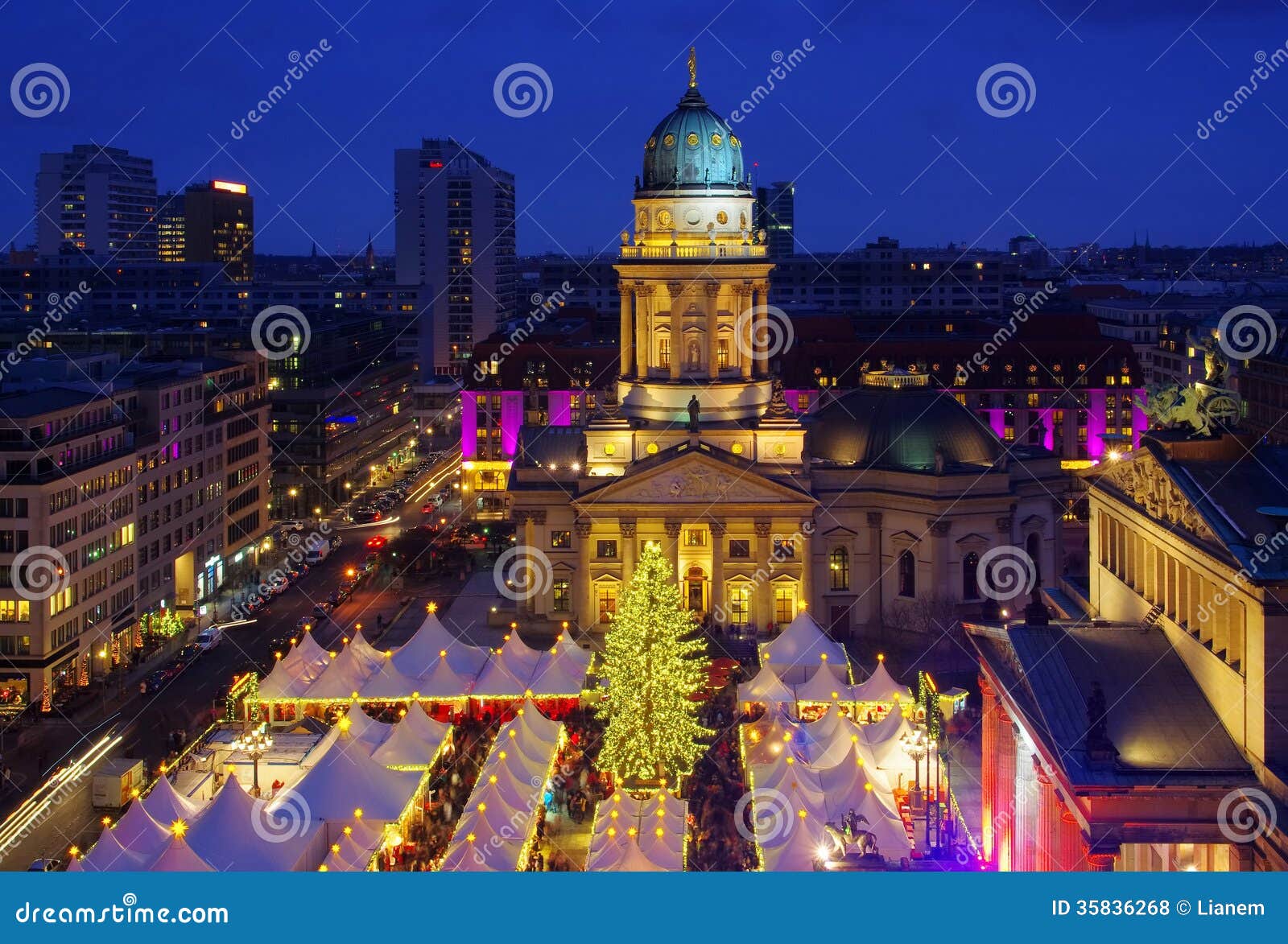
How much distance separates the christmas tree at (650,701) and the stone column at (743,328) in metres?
38.9

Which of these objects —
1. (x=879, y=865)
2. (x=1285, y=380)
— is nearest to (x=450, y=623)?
(x=879, y=865)

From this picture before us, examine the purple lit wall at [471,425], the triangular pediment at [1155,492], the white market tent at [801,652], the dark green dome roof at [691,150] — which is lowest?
the white market tent at [801,652]

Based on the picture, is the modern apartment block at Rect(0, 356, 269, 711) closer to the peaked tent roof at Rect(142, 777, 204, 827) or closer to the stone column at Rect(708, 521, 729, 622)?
the peaked tent roof at Rect(142, 777, 204, 827)

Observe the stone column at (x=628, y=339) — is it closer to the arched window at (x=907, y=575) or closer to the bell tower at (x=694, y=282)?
the bell tower at (x=694, y=282)

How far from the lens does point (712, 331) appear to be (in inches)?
3642

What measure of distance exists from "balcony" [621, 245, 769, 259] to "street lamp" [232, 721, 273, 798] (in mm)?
42059

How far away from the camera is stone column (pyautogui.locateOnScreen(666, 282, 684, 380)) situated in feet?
302

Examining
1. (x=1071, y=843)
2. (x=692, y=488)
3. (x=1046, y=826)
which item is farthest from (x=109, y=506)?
(x=1071, y=843)

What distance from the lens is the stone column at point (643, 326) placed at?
303ft

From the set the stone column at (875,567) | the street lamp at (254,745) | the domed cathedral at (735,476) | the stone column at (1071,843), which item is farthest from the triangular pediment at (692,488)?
the stone column at (1071,843)

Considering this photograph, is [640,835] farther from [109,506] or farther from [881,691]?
[109,506]

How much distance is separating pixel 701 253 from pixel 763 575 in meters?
18.6

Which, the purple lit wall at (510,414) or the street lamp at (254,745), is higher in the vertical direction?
the purple lit wall at (510,414)

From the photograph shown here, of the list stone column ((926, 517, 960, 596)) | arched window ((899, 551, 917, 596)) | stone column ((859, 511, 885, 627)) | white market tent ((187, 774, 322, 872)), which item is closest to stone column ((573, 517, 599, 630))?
stone column ((859, 511, 885, 627))
